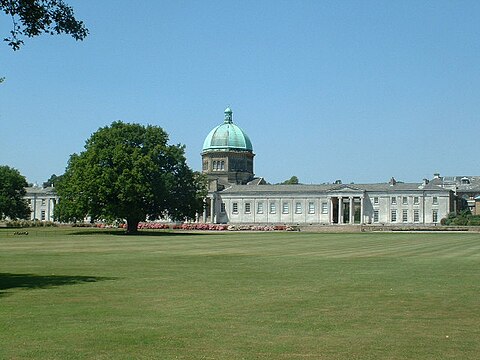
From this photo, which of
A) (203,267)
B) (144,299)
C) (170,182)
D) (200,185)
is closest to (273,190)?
(200,185)

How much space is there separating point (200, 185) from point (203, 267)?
203 ft

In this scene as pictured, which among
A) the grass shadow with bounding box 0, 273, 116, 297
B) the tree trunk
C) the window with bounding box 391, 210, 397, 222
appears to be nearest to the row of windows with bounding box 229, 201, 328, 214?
the window with bounding box 391, 210, 397, 222

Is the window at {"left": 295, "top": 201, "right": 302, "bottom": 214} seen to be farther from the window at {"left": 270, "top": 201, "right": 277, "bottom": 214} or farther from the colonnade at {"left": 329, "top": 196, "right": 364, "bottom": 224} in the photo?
the colonnade at {"left": 329, "top": 196, "right": 364, "bottom": 224}

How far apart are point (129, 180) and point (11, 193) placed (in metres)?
43.0

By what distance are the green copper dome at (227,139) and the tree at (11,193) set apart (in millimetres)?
50047

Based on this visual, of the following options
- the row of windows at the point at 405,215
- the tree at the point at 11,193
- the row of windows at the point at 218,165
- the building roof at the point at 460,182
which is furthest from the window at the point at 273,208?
the tree at the point at 11,193

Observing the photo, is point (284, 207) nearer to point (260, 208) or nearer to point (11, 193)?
point (260, 208)

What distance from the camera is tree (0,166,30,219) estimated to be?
106438 millimetres

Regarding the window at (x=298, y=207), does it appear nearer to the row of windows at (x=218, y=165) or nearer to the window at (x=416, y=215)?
the row of windows at (x=218, y=165)

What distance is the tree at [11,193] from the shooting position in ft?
349

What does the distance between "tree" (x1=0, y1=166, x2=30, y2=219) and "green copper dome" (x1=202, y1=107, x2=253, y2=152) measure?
1970 inches

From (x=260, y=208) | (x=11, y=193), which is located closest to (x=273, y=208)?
(x=260, y=208)

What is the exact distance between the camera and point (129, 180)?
73.4 metres

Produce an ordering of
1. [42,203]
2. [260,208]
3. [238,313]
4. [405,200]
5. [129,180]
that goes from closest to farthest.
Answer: [238,313] → [129,180] → [405,200] → [260,208] → [42,203]
